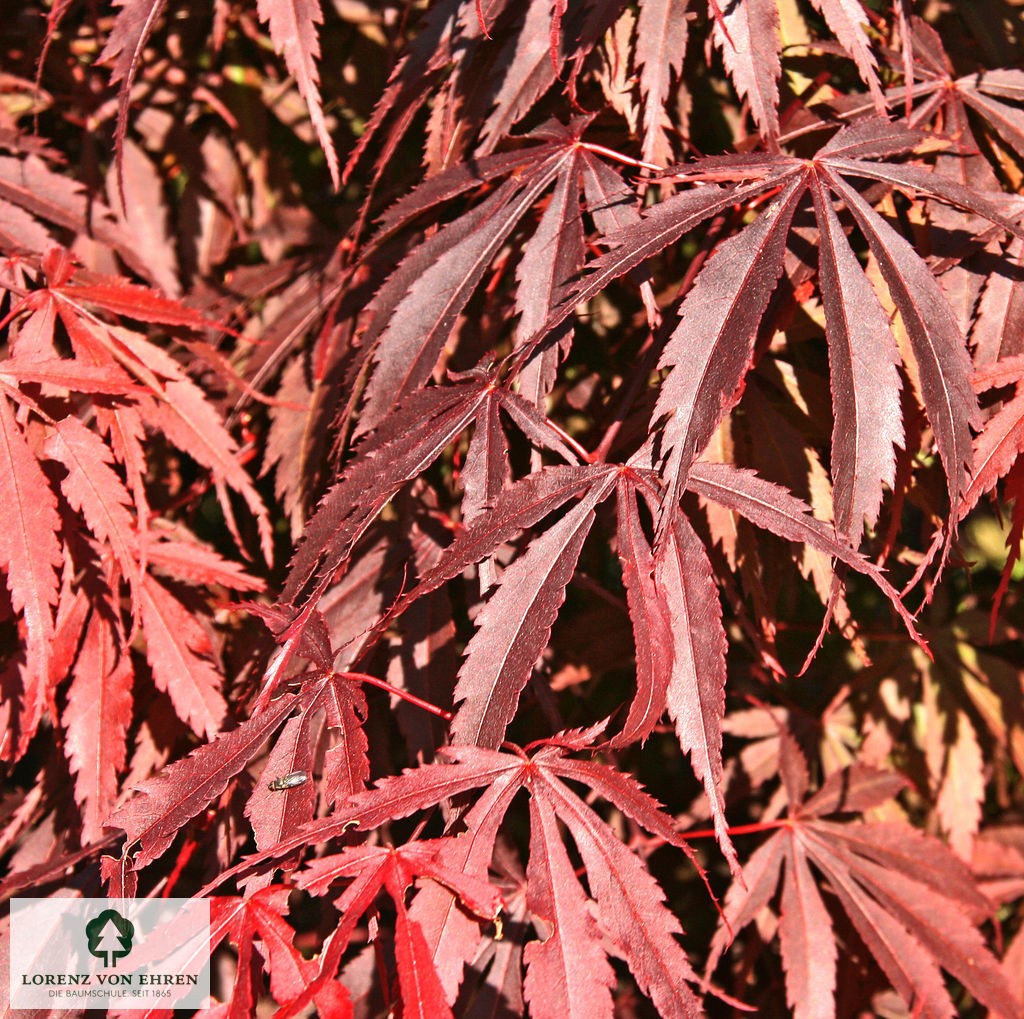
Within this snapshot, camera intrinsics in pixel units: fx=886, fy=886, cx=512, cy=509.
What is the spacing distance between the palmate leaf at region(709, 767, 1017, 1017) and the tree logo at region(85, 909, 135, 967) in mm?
596

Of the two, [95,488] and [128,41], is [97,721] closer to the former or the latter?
[95,488]

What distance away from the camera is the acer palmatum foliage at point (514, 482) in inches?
26.6

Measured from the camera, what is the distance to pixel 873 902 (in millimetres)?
1074

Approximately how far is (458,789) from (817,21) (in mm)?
1016

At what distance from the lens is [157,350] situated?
957mm

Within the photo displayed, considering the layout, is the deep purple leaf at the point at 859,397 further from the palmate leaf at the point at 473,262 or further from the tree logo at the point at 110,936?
the tree logo at the point at 110,936

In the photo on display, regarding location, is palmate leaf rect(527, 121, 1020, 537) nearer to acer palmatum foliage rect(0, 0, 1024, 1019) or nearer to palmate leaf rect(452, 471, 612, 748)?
acer palmatum foliage rect(0, 0, 1024, 1019)

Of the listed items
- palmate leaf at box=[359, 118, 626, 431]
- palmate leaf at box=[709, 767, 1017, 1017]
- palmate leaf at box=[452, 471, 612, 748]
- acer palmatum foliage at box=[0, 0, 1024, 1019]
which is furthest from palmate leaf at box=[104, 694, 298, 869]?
palmate leaf at box=[709, 767, 1017, 1017]

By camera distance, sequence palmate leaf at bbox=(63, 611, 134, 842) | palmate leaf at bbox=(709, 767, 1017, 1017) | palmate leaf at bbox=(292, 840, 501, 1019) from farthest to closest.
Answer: palmate leaf at bbox=(709, 767, 1017, 1017), palmate leaf at bbox=(63, 611, 134, 842), palmate leaf at bbox=(292, 840, 501, 1019)

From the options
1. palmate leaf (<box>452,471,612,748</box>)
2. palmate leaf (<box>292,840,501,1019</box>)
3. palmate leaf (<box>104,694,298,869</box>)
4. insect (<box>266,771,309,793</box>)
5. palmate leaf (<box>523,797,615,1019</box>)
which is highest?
palmate leaf (<box>452,471,612,748</box>)

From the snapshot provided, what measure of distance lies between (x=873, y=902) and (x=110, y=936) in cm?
85

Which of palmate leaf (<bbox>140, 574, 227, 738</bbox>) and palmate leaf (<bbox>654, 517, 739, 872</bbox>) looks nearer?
palmate leaf (<bbox>654, 517, 739, 872</bbox>)

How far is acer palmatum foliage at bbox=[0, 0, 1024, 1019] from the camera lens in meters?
0.68

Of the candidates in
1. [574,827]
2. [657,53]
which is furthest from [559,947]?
[657,53]
